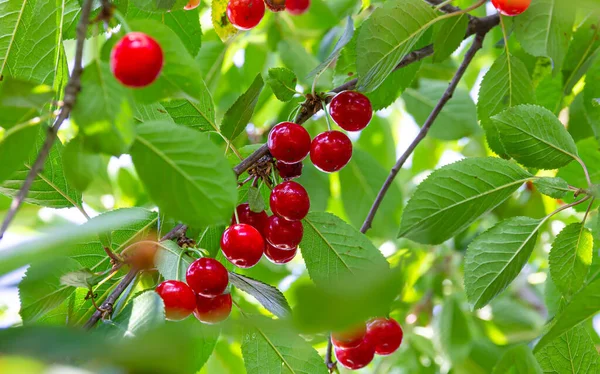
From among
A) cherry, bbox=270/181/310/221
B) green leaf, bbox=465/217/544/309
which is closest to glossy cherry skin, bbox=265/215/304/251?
cherry, bbox=270/181/310/221

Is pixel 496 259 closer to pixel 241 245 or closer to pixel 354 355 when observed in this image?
pixel 354 355

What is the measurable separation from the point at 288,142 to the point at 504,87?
98 centimetres

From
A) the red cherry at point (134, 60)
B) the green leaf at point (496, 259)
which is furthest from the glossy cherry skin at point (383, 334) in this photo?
the red cherry at point (134, 60)

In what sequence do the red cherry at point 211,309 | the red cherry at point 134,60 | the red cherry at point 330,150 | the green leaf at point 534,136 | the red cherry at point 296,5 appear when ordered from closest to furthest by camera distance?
Result: the red cherry at point 134,60
the red cherry at point 211,309
the red cherry at point 330,150
the green leaf at point 534,136
the red cherry at point 296,5

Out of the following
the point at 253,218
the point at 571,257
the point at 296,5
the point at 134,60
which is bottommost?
the point at 571,257

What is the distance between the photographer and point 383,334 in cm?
200

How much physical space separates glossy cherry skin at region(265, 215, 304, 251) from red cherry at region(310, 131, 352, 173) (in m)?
0.16

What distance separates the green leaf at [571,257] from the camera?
69.5 inches

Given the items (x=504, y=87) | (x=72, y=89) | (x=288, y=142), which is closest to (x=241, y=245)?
(x=288, y=142)

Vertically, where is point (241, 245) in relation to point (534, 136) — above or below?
below

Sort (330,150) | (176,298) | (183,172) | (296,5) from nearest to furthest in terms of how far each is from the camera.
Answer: (183,172)
(176,298)
(330,150)
(296,5)

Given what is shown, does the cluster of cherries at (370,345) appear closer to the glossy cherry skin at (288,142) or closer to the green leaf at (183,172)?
the glossy cherry skin at (288,142)

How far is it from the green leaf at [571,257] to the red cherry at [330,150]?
668mm

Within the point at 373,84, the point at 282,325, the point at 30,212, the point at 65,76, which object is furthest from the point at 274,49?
the point at 282,325
